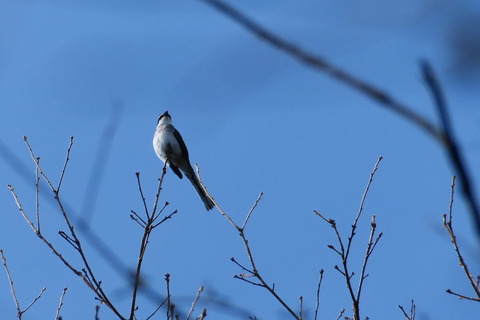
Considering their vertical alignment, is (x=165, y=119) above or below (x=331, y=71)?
above

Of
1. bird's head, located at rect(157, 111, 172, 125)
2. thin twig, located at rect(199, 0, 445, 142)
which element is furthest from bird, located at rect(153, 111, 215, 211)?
thin twig, located at rect(199, 0, 445, 142)

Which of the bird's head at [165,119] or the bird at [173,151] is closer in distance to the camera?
the bird at [173,151]

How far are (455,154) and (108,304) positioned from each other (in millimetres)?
3617

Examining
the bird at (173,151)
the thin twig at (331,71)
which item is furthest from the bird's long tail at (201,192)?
the thin twig at (331,71)

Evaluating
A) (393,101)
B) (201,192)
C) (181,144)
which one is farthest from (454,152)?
(181,144)

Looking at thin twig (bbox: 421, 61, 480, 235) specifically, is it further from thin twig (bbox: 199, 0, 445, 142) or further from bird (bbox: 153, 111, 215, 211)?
bird (bbox: 153, 111, 215, 211)

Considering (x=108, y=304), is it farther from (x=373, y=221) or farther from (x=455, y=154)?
(x=455, y=154)

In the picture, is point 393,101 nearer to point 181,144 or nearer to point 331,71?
point 331,71

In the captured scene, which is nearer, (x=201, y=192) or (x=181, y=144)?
(x=201, y=192)

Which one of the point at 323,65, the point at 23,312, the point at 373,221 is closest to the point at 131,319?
the point at 23,312

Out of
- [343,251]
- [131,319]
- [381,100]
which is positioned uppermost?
[343,251]

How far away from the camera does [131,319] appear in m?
3.98

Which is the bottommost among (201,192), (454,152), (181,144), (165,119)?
(454,152)

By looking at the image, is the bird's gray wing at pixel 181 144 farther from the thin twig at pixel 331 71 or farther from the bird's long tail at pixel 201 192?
the thin twig at pixel 331 71
